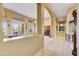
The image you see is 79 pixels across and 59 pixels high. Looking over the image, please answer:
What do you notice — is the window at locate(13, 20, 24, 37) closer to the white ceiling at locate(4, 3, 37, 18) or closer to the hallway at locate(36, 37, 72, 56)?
the white ceiling at locate(4, 3, 37, 18)

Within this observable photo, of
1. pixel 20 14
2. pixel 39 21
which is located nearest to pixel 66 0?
pixel 39 21

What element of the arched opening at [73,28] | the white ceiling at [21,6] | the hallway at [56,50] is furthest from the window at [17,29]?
the arched opening at [73,28]

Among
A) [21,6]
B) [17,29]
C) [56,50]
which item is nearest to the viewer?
[56,50]

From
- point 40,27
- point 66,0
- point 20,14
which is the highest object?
point 20,14

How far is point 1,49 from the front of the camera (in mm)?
2318

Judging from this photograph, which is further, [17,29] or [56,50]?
[17,29]

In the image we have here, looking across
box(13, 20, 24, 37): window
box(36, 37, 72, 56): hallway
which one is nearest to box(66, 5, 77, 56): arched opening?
box(36, 37, 72, 56): hallway

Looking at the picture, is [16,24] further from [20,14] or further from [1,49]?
[1,49]

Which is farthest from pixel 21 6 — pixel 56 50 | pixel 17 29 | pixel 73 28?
pixel 56 50

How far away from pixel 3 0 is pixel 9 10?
801 cm

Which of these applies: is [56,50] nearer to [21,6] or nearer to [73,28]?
[73,28]

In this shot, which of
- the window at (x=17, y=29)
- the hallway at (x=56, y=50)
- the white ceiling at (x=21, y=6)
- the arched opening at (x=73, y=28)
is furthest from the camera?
the white ceiling at (x=21, y=6)

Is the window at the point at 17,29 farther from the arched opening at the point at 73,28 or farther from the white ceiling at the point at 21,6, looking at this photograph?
the arched opening at the point at 73,28

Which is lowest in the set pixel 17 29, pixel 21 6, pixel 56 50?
pixel 56 50
